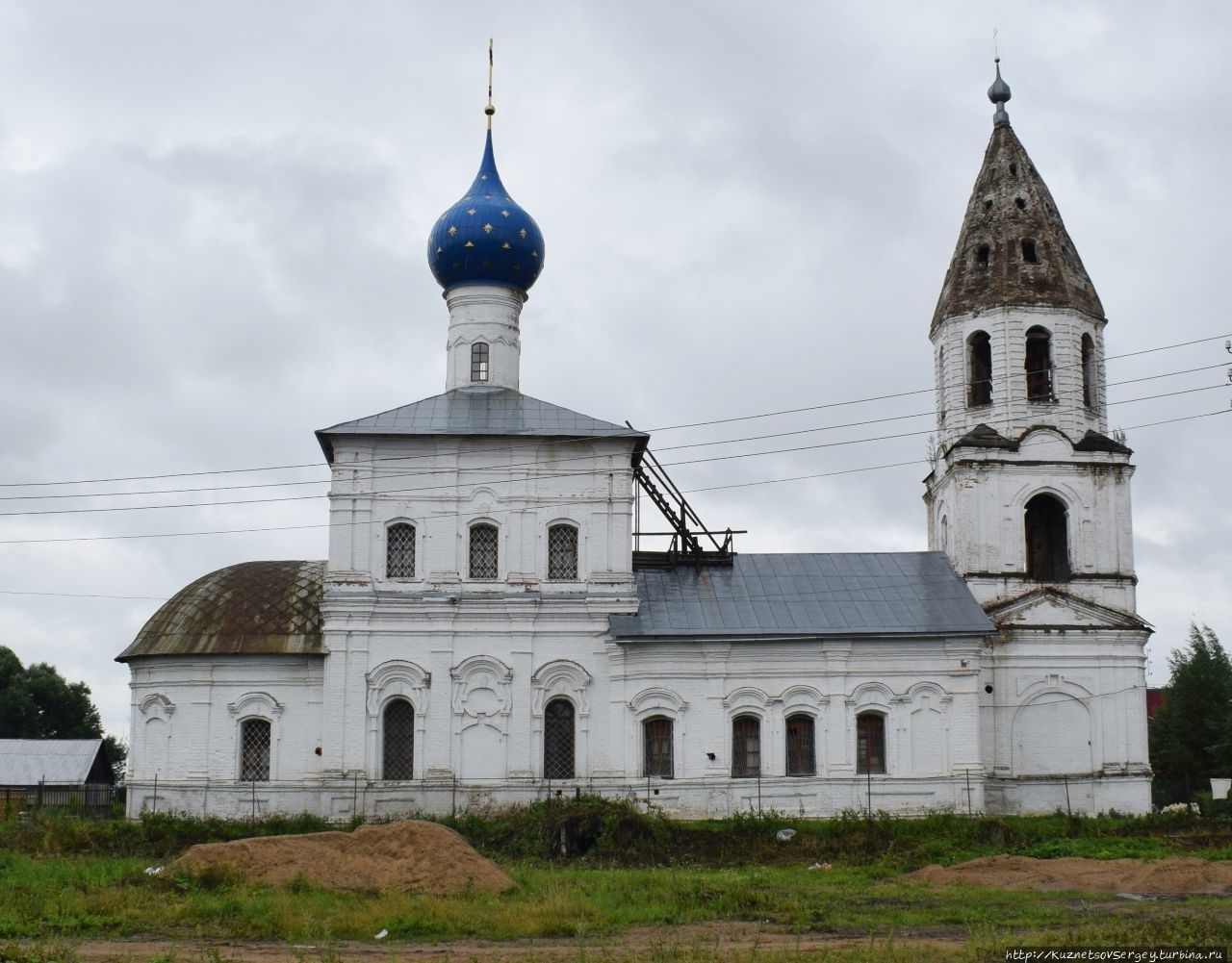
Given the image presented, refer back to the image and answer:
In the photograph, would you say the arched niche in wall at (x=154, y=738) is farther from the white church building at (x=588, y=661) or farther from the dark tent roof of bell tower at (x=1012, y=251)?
the dark tent roof of bell tower at (x=1012, y=251)

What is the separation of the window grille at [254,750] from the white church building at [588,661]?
0.11 ft

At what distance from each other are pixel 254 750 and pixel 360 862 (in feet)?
25.6

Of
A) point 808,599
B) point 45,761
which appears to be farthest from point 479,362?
point 45,761

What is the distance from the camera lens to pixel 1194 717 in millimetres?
40375

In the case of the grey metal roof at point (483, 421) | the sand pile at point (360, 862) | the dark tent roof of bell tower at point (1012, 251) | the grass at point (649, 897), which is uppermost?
the dark tent roof of bell tower at point (1012, 251)

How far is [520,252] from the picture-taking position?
27922 mm

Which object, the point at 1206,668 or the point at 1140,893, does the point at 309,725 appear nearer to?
the point at 1140,893

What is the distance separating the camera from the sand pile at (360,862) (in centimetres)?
1709

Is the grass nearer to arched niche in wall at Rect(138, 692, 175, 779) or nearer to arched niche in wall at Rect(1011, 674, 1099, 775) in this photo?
arched niche in wall at Rect(138, 692, 175, 779)

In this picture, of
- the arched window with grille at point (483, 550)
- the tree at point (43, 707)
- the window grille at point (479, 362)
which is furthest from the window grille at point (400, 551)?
the tree at point (43, 707)

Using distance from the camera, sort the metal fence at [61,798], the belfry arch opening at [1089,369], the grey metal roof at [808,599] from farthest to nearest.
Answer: the metal fence at [61,798] → the belfry arch opening at [1089,369] → the grey metal roof at [808,599]

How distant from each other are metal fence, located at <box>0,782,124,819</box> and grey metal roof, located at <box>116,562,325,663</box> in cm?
472

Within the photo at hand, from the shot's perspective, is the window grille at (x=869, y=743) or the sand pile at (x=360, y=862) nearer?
the sand pile at (x=360, y=862)

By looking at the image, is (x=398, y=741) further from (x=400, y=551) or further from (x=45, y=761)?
(x=45, y=761)
